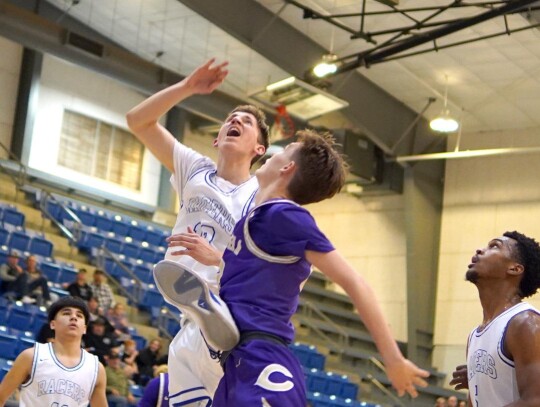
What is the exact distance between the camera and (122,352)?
14492 millimetres

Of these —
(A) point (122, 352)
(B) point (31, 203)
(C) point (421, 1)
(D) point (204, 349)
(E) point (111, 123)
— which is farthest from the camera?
(E) point (111, 123)

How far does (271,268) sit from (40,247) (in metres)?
13.8

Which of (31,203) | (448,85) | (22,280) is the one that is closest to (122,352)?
(22,280)

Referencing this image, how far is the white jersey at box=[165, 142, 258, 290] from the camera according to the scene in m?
5.36

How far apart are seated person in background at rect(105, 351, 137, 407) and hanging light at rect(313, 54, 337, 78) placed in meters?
7.14

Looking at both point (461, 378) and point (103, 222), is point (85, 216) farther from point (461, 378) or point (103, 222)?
point (461, 378)

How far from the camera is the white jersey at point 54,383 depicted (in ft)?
25.4

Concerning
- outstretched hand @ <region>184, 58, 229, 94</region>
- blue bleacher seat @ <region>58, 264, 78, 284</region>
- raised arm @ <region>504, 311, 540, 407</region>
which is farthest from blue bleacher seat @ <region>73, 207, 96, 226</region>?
raised arm @ <region>504, 311, 540, 407</region>

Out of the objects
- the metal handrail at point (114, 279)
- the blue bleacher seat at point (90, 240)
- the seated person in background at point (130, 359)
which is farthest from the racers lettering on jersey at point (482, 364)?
the blue bleacher seat at point (90, 240)

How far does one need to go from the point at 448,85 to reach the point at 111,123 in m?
6.96

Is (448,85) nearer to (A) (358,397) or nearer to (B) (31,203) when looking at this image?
(A) (358,397)

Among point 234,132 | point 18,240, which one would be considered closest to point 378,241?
point 18,240

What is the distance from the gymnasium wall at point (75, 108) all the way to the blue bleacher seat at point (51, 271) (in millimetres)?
4434

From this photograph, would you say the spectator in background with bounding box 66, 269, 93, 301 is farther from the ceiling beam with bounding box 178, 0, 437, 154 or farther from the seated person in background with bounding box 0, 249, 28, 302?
the ceiling beam with bounding box 178, 0, 437, 154
